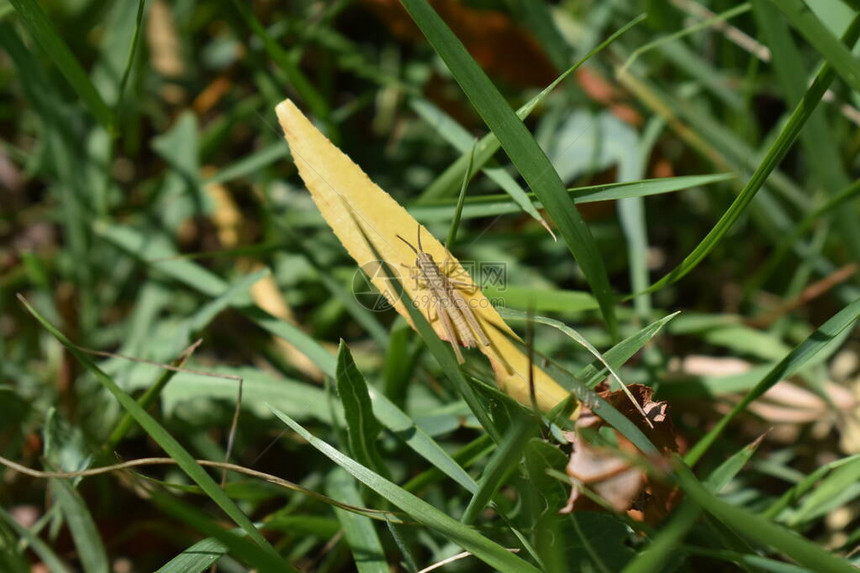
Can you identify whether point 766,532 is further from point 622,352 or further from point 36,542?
point 36,542

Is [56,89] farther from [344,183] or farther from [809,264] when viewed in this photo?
[809,264]

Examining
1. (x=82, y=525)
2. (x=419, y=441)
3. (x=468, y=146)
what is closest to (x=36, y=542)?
(x=82, y=525)

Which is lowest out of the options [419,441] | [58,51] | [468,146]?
[419,441]

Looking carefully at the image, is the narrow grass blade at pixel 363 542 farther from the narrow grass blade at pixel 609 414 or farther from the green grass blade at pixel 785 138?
the green grass blade at pixel 785 138

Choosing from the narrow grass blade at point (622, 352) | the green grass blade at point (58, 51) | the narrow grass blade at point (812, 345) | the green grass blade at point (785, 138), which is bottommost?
the narrow grass blade at point (812, 345)

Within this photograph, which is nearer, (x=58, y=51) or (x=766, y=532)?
(x=766, y=532)

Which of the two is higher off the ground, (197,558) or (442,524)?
(197,558)

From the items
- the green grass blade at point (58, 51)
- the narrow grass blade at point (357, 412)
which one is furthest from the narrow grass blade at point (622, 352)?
the green grass blade at point (58, 51)
